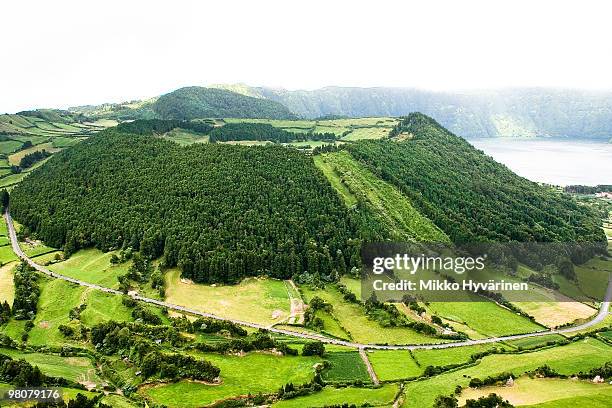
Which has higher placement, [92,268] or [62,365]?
[92,268]

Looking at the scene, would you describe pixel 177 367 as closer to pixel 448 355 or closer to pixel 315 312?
pixel 315 312

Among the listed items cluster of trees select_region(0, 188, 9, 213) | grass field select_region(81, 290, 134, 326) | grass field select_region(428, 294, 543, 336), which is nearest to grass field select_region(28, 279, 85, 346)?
grass field select_region(81, 290, 134, 326)

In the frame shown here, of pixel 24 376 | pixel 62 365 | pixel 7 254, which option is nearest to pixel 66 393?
pixel 24 376

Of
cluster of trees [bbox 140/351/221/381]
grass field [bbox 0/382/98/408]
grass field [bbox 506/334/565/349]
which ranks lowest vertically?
grass field [bbox 506/334/565/349]

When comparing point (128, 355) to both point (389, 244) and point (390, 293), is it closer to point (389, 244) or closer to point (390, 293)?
point (390, 293)

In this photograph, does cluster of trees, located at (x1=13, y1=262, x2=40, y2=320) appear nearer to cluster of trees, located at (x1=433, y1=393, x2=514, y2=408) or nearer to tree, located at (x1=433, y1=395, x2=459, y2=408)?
tree, located at (x1=433, y1=395, x2=459, y2=408)
